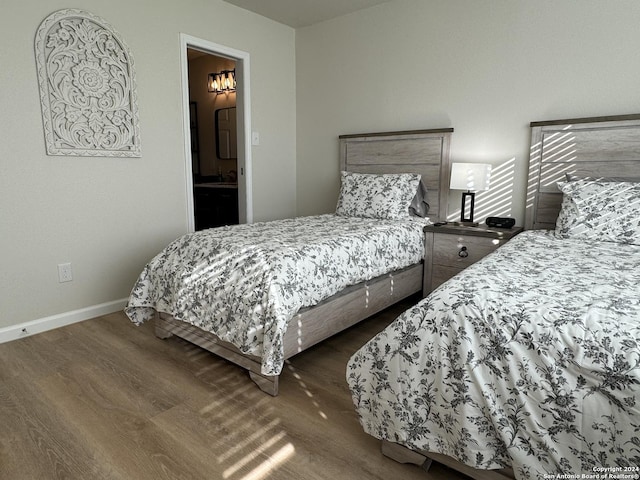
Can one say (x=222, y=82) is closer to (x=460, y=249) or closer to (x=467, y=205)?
(x=467, y=205)

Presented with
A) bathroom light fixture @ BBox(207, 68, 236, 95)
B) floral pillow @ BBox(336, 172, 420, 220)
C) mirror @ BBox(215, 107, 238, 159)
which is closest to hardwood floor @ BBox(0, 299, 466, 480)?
floral pillow @ BBox(336, 172, 420, 220)

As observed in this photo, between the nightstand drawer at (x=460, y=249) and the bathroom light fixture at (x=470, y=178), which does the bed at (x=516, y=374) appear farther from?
the bathroom light fixture at (x=470, y=178)

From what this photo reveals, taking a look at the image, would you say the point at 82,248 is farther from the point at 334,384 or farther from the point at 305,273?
the point at 334,384

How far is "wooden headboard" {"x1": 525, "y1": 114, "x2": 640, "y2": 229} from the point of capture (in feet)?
8.48

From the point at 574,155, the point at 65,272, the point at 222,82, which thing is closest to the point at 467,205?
the point at 574,155

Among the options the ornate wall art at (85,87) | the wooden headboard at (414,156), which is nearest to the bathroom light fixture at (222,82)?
the wooden headboard at (414,156)

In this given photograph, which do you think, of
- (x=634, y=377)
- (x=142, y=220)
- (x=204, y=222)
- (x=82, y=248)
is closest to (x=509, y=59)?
(x=634, y=377)

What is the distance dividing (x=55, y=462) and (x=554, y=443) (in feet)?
5.54

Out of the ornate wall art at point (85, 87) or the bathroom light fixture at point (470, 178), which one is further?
the bathroom light fixture at point (470, 178)

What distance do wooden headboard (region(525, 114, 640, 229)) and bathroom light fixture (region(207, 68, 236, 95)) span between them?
145 inches

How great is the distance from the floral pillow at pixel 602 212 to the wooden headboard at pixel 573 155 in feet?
0.70

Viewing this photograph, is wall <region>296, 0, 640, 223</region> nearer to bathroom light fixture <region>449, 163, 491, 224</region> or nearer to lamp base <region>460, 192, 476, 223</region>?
lamp base <region>460, 192, 476, 223</region>

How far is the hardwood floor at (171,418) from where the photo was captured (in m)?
1.49

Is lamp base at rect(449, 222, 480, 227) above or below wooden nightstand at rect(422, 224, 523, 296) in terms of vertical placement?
above
